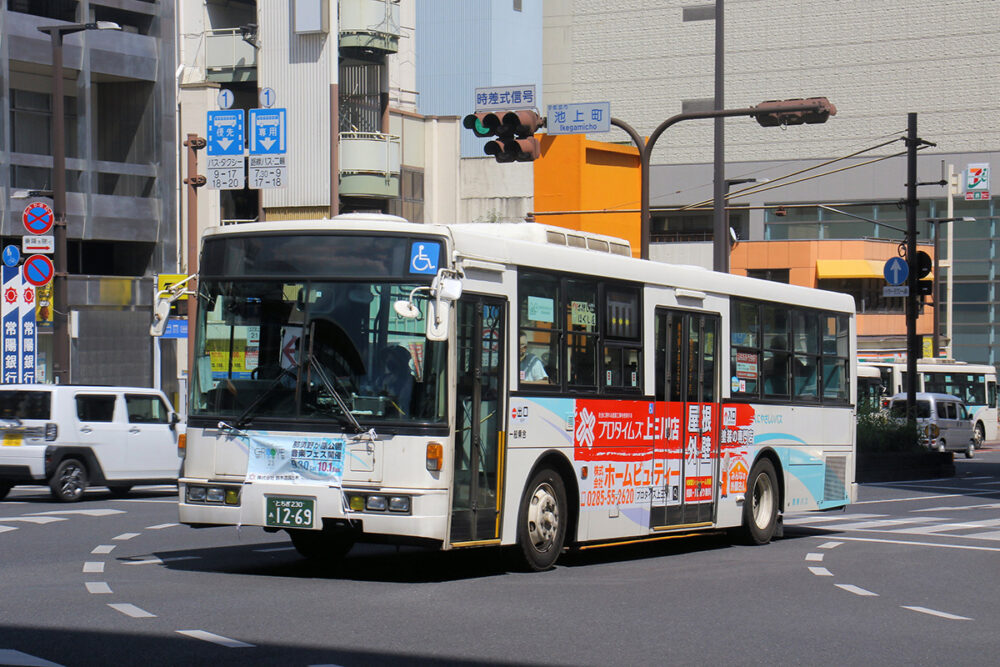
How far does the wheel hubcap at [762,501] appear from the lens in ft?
55.1

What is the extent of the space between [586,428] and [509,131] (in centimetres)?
839

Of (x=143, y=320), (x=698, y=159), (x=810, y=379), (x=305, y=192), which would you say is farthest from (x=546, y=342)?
(x=698, y=159)

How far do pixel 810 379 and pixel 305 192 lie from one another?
98.6ft

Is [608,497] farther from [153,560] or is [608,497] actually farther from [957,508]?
[957,508]

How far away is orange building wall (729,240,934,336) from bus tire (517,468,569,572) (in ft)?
187

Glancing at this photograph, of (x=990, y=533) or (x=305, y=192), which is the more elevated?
(x=305, y=192)

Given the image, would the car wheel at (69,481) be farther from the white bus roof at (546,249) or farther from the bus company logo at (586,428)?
the bus company logo at (586,428)

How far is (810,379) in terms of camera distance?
17.7 m

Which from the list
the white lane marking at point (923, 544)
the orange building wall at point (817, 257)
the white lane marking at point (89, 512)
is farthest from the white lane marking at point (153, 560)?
the orange building wall at point (817, 257)

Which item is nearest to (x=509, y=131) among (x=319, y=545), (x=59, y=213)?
(x=319, y=545)

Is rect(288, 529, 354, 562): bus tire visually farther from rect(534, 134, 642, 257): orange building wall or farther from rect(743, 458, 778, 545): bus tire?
rect(534, 134, 642, 257): orange building wall

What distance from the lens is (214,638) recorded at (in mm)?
8562

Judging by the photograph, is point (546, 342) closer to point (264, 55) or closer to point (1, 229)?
point (1, 229)

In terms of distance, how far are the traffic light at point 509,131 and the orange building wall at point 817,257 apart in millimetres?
49070
